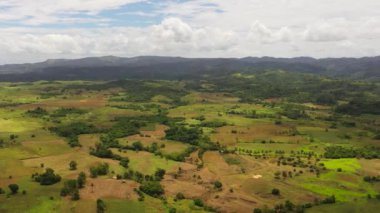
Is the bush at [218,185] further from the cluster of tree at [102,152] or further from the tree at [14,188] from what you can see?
the tree at [14,188]

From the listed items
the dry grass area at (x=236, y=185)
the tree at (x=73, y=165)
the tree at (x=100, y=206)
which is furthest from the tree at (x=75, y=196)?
the tree at (x=73, y=165)

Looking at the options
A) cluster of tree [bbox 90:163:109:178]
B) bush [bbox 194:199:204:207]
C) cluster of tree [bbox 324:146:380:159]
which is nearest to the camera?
bush [bbox 194:199:204:207]

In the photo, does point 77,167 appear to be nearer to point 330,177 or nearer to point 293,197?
point 293,197

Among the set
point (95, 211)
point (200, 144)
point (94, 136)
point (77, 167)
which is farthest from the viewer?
point (94, 136)

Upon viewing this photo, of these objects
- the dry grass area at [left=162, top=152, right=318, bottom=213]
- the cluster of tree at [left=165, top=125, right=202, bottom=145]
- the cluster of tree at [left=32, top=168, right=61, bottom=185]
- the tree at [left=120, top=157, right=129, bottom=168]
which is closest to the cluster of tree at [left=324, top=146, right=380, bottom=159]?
the dry grass area at [left=162, top=152, right=318, bottom=213]

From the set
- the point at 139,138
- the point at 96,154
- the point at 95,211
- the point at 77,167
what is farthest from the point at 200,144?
the point at 95,211

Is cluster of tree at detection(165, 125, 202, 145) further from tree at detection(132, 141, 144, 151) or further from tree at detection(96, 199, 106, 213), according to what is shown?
tree at detection(96, 199, 106, 213)
